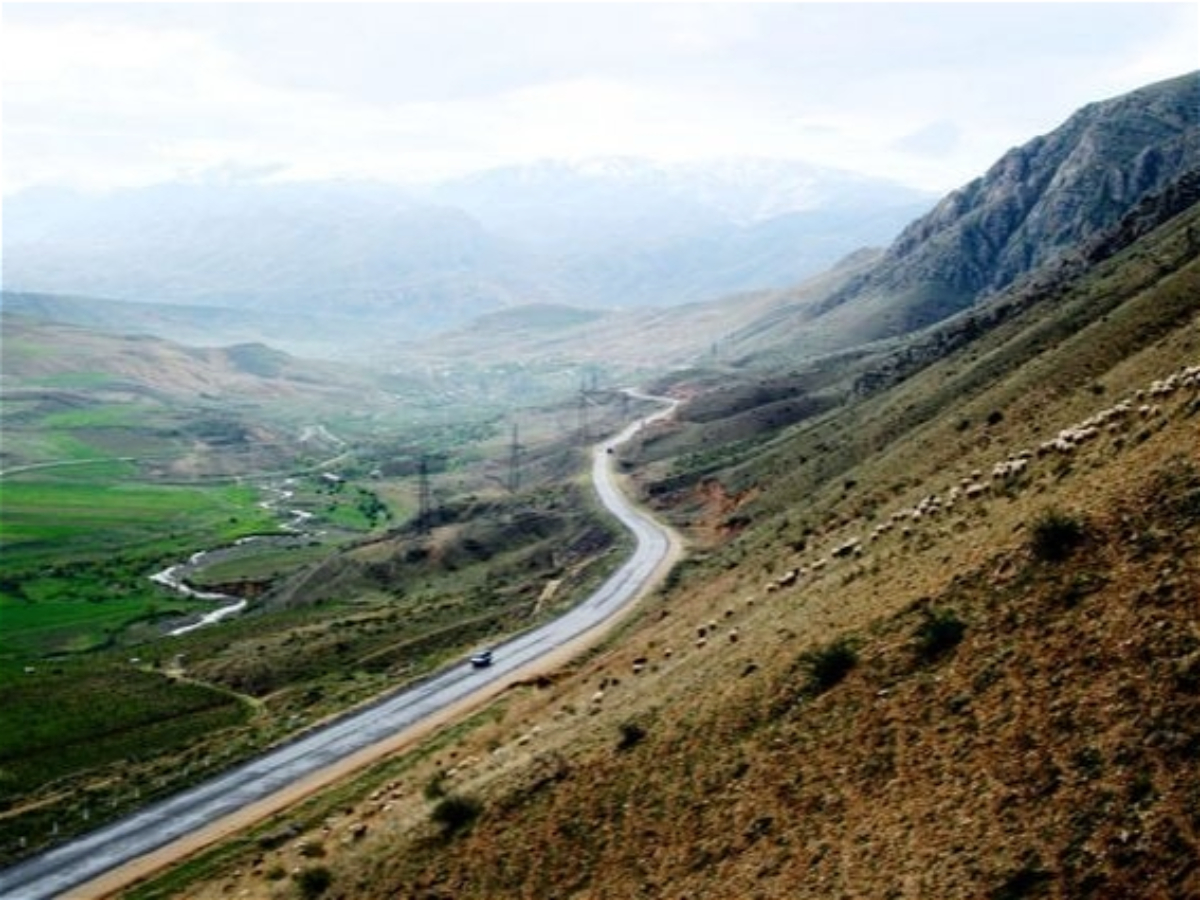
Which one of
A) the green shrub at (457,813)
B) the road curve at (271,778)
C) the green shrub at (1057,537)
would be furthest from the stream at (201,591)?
the green shrub at (1057,537)

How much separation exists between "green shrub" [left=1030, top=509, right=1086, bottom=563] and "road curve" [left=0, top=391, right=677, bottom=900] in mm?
32396

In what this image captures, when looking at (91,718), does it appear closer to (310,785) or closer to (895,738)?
(310,785)

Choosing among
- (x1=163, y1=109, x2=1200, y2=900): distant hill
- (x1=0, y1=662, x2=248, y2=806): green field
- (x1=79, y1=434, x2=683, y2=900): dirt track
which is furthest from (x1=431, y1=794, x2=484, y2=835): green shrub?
(x1=0, y1=662, x2=248, y2=806): green field

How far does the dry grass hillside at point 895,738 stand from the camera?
72.8ft

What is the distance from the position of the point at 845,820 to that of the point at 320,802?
91.4 ft

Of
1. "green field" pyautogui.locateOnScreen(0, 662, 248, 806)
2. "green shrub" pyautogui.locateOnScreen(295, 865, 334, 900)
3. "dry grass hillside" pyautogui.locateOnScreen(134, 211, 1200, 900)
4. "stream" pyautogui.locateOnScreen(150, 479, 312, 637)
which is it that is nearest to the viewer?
"dry grass hillside" pyautogui.locateOnScreen(134, 211, 1200, 900)

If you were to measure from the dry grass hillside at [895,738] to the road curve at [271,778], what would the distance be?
3.81m

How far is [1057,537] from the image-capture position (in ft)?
99.7

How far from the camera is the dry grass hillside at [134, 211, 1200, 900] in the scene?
72.8 ft

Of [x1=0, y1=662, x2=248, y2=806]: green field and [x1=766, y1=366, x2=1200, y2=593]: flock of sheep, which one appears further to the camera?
[x1=0, y1=662, x2=248, y2=806]: green field

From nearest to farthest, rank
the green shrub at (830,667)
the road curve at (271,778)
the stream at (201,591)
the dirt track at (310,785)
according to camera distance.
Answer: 1. the green shrub at (830,667)
2. the dirt track at (310,785)
3. the road curve at (271,778)
4. the stream at (201,591)

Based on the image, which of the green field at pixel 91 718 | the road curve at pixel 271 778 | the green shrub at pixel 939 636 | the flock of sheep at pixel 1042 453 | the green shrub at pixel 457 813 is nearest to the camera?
the green shrub at pixel 939 636

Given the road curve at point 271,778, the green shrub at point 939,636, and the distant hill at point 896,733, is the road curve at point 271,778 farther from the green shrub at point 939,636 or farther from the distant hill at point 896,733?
the green shrub at point 939,636

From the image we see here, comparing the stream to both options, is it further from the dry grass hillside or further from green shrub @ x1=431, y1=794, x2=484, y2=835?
green shrub @ x1=431, y1=794, x2=484, y2=835
